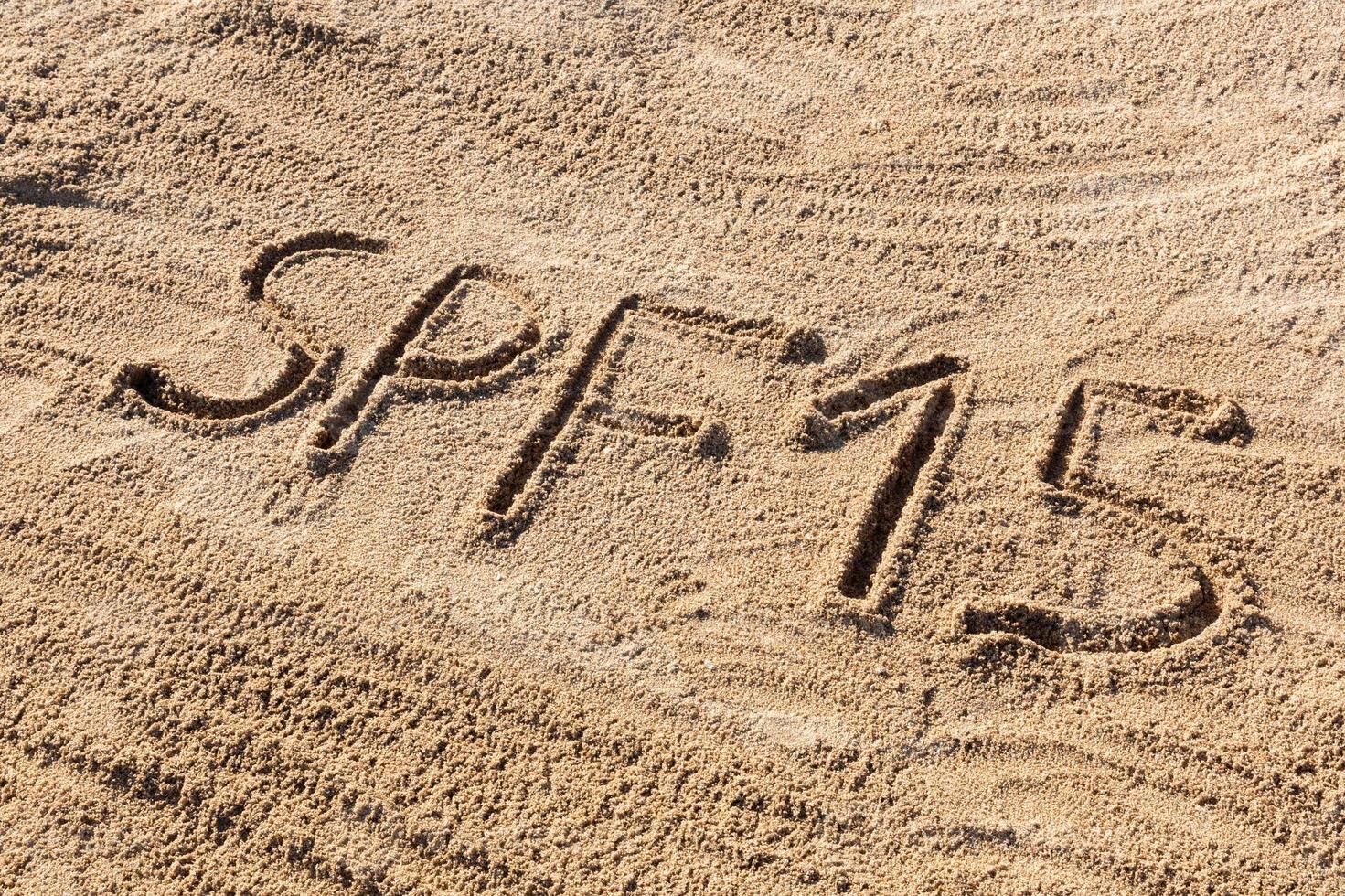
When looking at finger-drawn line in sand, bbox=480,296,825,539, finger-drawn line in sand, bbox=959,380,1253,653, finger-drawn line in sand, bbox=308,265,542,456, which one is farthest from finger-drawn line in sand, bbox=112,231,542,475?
finger-drawn line in sand, bbox=959,380,1253,653

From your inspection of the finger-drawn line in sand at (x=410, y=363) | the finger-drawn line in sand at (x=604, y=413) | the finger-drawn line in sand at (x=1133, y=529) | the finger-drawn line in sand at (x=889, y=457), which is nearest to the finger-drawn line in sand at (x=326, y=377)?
the finger-drawn line in sand at (x=410, y=363)

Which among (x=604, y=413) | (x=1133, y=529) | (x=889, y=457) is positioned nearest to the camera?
(x=1133, y=529)

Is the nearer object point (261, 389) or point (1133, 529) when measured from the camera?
point (1133, 529)

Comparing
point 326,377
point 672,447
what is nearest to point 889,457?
point 672,447

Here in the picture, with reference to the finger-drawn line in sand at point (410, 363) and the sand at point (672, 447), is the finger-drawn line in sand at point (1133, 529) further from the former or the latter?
the finger-drawn line in sand at point (410, 363)

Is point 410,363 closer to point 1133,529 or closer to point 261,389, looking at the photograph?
point 261,389

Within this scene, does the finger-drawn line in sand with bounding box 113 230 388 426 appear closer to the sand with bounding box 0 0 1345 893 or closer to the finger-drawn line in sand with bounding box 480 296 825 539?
the sand with bounding box 0 0 1345 893
